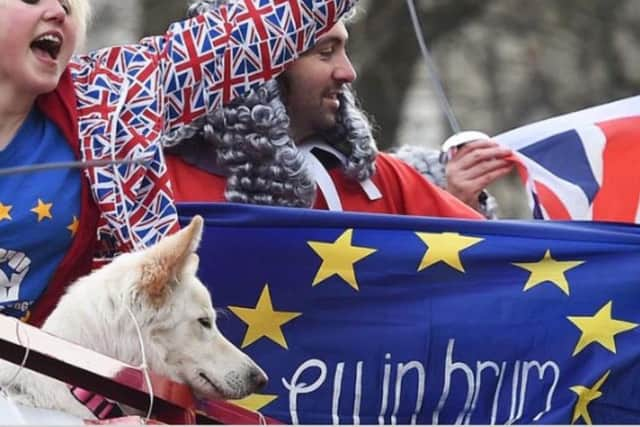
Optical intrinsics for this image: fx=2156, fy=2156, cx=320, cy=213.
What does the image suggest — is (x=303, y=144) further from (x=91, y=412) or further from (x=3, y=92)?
(x=91, y=412)

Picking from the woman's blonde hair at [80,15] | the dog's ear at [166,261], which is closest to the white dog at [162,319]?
the dog's ear at [166,261]

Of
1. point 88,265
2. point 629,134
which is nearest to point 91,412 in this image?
point 88,265

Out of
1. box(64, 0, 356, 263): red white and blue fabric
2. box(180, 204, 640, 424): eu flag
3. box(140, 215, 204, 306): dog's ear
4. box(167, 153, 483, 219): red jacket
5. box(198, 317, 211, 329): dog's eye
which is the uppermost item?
box(64, 0, 356, 263): red white and blue fabric

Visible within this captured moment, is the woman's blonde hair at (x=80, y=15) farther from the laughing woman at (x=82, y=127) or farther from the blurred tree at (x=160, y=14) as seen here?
the blurred tree at (x=160, y=14)

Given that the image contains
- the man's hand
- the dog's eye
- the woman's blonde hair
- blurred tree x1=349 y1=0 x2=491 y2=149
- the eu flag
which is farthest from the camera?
blurred tree x1=349 y1=0 x2=491 y2=149

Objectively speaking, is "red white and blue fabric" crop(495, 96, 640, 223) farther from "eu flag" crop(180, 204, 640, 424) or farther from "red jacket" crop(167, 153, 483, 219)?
"eu flag" crop(180, 204, 640, 424)

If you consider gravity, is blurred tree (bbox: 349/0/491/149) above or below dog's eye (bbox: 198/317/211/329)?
below

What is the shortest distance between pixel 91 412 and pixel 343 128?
63.9 inches

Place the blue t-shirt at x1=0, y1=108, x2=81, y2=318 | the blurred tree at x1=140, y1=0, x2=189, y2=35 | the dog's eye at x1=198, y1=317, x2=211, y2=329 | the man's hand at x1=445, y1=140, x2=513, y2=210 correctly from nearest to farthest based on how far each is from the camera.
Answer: the dog's eye at x1=198, y1=317, x2=211, y2=329
the blue t-shirt at x1=0, y1=108, x2=81, y2=318
the man's hand at x1=445, y1=140, x2=513, y2=210
the blurred tree at x1=140, y1=0, x2=189, y2=35

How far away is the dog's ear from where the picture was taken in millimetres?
4273

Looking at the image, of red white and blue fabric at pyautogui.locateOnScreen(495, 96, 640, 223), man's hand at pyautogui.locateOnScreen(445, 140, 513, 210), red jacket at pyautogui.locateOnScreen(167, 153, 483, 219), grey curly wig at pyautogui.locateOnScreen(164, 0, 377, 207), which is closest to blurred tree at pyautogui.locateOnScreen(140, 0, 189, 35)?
red white and blue fabric at pyautogui.locateOnScreen(495, 96, 640, 223)

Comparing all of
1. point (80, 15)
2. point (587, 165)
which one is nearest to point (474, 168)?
point (587, 165)

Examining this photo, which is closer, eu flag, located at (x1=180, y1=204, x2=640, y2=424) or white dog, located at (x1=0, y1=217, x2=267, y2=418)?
white dog, located at (x1=0, y1=217, x2=267, y2=418)

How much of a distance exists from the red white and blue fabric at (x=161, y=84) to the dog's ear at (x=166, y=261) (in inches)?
14.3
